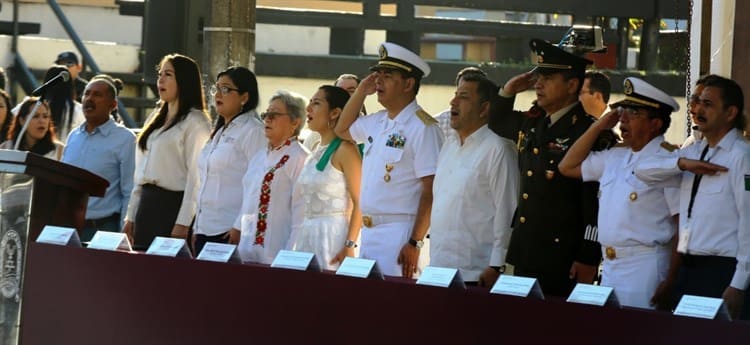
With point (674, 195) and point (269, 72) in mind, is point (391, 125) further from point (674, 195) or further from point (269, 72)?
point (269, 72)

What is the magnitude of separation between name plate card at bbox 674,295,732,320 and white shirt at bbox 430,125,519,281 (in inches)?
65.3

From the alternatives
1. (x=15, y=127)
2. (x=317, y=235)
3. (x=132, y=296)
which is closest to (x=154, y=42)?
(x=15, y=127)

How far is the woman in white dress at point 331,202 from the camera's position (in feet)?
22.7

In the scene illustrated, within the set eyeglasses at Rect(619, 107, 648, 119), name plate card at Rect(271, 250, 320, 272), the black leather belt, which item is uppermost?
eyeglasses at Rect(619, 107, 648, 119)

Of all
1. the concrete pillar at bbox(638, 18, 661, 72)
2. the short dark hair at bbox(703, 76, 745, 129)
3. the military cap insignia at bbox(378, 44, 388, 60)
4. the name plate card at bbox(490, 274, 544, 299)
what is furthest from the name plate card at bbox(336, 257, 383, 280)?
the concrete pillar at bbox(638, 18, 661, 72)

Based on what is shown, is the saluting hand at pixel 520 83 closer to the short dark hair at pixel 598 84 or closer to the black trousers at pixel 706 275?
the short dark hair at pixel 598 84

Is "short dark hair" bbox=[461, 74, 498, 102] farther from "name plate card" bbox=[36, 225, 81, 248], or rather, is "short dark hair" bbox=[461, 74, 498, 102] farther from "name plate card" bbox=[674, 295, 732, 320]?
"name plate card" bbox=[674, 295, 732, 320]

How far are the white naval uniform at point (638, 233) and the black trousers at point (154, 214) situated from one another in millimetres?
2717

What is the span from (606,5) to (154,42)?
17.4ft

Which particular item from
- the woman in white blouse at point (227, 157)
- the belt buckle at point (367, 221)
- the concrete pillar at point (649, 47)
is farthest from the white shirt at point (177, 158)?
the concrete pillar at point (649, 47)

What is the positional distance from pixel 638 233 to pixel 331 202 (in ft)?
5.60

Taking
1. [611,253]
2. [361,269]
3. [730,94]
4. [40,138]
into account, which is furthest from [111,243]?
[40,138]

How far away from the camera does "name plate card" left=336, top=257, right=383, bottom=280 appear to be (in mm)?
5458

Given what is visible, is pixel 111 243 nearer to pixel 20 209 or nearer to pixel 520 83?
pixel 20 209
